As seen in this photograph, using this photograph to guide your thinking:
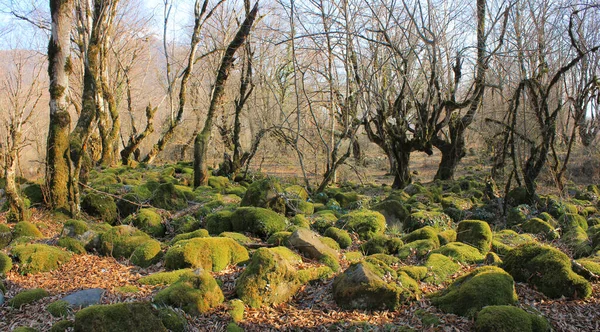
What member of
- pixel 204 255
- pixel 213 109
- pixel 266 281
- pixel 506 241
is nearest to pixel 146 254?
pixel 204 255

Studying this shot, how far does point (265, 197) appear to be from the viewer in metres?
8.38

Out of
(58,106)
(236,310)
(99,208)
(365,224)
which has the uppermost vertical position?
(58,106)

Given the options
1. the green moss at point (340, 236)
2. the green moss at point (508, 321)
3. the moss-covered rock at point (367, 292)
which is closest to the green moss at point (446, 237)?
the green moss at point (340, 236)

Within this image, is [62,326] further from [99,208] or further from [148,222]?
[99,208]

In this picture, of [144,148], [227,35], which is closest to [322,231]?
[227,35]

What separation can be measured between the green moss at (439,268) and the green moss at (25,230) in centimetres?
553

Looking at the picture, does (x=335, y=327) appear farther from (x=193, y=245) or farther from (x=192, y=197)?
(x=192, y=197)

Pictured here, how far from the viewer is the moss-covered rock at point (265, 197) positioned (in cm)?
836

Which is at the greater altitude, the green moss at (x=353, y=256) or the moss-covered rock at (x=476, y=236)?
the moss-covered rock at (x=476, y=236)

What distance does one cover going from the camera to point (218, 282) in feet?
16.2

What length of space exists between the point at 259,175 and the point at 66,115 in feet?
25.0

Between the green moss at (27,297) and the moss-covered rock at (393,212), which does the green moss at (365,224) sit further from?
the green moss at (27,297)

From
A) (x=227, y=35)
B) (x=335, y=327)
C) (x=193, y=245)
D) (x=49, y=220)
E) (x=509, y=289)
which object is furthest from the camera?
(x=227, y=35)

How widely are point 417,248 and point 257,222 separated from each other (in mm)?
2471
